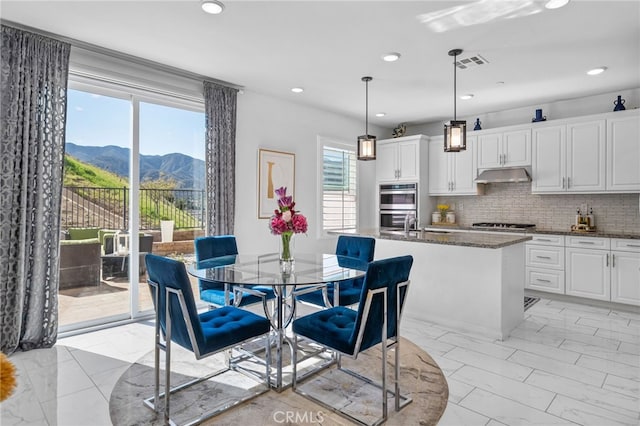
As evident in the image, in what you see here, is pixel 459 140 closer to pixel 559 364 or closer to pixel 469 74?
pixel 469 74

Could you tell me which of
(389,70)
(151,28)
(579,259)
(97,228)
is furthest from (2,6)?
(579,259)

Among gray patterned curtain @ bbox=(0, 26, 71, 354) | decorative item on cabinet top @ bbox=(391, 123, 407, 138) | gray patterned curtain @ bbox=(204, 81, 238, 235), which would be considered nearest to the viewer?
gray patterned curtain @ bbox=(0, 26, 71, 354)

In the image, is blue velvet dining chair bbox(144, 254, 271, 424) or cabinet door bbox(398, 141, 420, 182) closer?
blue velvet dining chair bbox(144, 254, 271, 424)

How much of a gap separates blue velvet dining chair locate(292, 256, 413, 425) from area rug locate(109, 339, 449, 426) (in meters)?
0.10

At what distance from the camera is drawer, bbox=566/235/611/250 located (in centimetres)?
451

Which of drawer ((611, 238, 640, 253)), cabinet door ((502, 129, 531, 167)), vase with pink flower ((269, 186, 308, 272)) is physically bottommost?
drawer ((611, 238, 640, 253))

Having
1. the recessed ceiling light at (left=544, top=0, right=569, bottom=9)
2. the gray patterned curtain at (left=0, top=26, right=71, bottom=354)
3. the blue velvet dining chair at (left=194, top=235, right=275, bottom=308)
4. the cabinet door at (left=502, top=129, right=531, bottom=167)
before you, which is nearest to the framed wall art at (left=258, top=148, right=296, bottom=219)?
Result: the blue velvet dining chair at (left=194, top=235, right=275, bottom=308)

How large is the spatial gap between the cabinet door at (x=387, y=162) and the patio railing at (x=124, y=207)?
3308mm

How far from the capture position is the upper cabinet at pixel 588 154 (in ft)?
14.8

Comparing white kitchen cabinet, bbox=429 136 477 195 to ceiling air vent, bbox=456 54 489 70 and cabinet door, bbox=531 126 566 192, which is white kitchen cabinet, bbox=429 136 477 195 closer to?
cabinet door, bbox=531 126 566 192

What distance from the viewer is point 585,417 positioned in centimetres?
225

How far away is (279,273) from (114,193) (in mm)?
2286

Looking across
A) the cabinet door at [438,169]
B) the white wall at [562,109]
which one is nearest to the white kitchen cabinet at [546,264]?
the cabinet door at [438,169]

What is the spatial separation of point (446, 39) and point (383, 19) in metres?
0.70
